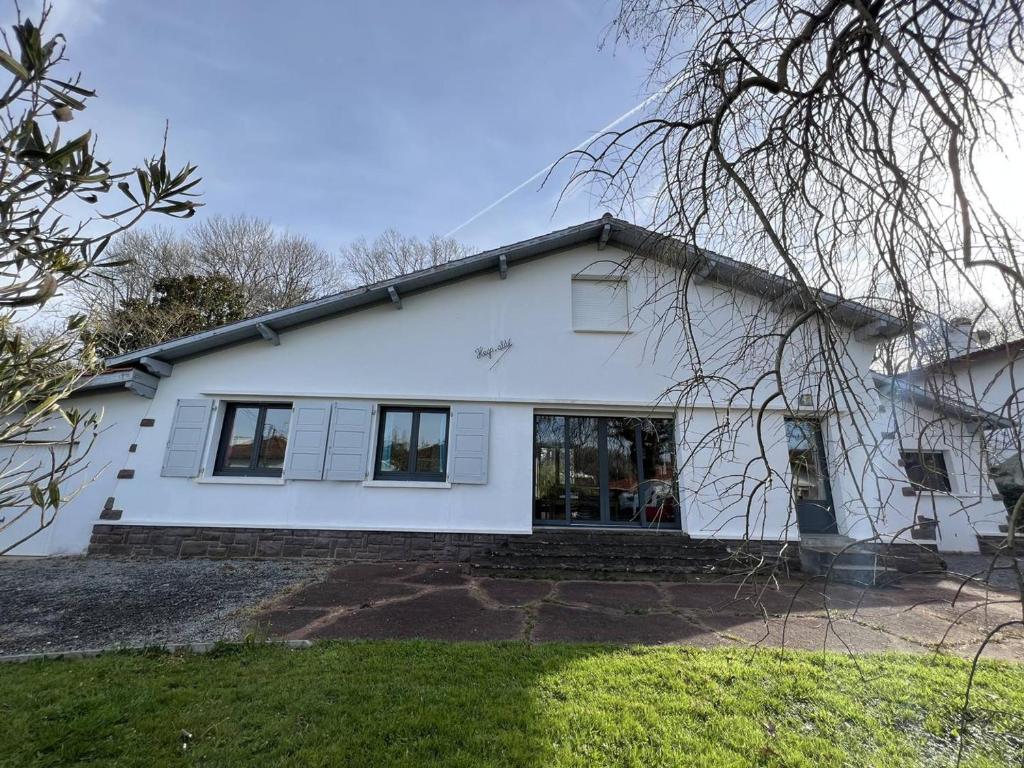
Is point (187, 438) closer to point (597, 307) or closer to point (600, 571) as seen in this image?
point (600, 571)

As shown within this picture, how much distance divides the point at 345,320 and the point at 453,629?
6.00 metres

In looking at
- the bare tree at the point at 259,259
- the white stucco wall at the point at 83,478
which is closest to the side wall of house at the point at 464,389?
the white stucco wall at the point at 83,478

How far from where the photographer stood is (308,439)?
24.8 ft

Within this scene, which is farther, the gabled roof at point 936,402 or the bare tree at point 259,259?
the bare tree at point 259,259

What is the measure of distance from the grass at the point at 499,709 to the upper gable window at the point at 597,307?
5807 mm

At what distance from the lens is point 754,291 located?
355 cm

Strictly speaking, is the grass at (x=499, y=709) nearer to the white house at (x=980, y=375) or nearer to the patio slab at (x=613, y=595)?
the patio slab at (x=613, y=595)

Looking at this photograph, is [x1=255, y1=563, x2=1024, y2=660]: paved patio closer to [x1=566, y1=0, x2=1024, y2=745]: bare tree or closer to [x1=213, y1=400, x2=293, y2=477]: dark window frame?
[x1=566, y1=0, x2=1024, y2=745]: bare tree

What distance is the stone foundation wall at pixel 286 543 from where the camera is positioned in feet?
23.3

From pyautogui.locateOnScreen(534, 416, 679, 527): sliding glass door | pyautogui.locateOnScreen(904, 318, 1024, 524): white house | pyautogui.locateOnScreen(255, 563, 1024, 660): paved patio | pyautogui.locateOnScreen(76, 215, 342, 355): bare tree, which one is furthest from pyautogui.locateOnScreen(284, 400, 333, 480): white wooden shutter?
pyautogui.locateOnScreen(76, 215, 342, 355): bare tree

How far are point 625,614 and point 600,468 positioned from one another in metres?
3.54

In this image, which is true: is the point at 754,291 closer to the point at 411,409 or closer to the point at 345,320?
the point at 411,409

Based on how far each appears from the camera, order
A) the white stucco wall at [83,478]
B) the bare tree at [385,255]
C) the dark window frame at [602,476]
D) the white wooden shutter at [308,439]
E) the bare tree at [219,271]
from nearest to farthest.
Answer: the white stucco wall at [83,478] < the white wooden shutter at [308,439] < the dark window frame at [602,476] < the bare tree at [219,271] < the bare tree at [385,255]

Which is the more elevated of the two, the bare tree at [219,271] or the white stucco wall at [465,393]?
the bare tree at [219,271]
